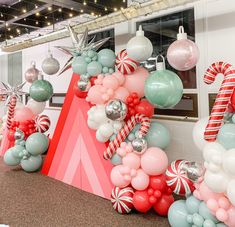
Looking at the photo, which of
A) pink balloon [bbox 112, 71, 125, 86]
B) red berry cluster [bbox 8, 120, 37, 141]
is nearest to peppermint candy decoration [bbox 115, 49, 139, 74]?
pink balloon [bbox 112, 71, 125, 86]

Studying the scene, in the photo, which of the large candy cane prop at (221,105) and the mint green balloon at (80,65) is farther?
the mint green balloon at (80,65)

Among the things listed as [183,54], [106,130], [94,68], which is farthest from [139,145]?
[94,68]

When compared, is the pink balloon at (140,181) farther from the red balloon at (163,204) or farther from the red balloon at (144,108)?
the red balloon at (144,108)

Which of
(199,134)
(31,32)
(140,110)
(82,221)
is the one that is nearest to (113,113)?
(140,110)

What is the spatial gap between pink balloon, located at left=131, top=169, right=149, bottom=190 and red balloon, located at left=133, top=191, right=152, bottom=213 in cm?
6

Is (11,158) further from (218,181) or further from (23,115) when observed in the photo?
(218,181)

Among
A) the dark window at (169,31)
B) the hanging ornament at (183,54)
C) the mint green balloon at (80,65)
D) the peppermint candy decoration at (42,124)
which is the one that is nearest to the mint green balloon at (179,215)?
the hanging ornament at (183,54)

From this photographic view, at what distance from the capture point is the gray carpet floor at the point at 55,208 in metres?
2.74

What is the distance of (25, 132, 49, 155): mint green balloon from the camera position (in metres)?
4.20

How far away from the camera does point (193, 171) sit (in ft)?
7.48

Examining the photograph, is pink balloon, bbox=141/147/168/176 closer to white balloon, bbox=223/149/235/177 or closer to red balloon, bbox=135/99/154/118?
red balloon, bbox=135/99/154/118

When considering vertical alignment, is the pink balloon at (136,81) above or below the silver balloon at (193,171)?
above

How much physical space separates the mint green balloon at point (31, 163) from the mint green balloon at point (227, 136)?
126 inches

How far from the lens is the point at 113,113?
2.81 meters
